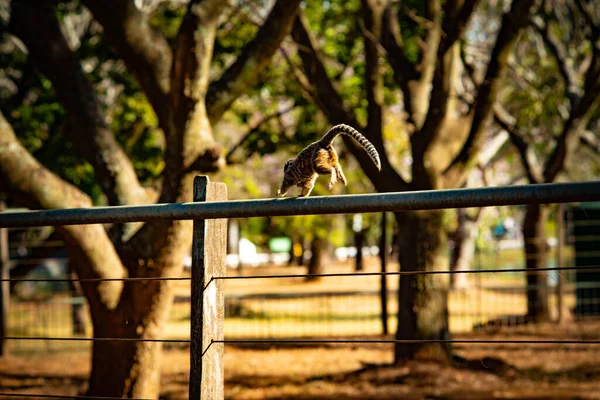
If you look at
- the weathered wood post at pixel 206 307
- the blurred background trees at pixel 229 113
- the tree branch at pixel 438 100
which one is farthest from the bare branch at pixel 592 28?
the weathered wood post at pixel 206 307

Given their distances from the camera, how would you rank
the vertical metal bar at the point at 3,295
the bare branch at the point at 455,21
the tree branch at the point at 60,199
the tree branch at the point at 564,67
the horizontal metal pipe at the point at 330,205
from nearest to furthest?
the horizontal metal pipe at the point at 330,205 → the tree branch at the point at 60,199 → the bare branch at the point at 455,21 → the vertical metal bar at the point at 3,295 → the tree branch at the point at 564,67

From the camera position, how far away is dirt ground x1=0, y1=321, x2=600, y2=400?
29.1ft

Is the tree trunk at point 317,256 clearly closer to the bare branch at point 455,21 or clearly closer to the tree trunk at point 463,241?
the tree trunk at point 463,241

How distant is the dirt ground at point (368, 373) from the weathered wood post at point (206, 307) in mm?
5540

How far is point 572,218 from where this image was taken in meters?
16.6

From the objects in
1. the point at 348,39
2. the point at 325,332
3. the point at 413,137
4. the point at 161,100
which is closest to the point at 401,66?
the point at 413,137

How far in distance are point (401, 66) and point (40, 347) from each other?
784cm

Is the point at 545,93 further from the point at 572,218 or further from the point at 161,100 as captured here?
the point at 161,100

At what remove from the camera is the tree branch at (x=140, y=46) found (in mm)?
7340

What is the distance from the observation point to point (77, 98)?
25.2 ft

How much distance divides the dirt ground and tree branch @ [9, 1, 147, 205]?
269 centimetres

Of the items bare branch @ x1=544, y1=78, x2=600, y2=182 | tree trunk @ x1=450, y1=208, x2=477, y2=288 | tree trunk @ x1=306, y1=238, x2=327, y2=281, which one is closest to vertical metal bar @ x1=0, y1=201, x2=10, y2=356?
bare branch @ x1=544, y1=78, x2=600, y2=182

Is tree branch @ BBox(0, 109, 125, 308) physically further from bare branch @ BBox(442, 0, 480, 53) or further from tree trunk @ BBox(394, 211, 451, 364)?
bare branch @ BBox(442, 0, 480, 53)

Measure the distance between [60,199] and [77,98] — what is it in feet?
4.39
